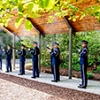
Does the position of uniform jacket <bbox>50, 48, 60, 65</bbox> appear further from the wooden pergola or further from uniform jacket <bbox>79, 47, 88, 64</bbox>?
uniform jacket <bbox>79, 47, 88, 64</bbox>

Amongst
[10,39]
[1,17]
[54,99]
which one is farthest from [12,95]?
[10,39]

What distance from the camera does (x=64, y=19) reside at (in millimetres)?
6477

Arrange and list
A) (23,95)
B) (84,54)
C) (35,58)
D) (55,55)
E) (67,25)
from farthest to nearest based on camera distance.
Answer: (35,58)
(67,25)
(55,55)
(84,54)
(23,95)

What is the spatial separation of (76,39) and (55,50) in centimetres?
430

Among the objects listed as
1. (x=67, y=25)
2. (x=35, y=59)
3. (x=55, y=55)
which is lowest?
(x=35, y=59)

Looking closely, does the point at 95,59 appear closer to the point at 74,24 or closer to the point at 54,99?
the point at 74,24

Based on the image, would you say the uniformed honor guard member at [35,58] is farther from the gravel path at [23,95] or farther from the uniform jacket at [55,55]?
the gravel path at [23,95]

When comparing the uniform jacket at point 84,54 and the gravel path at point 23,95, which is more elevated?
the uniform jacket at point 84,54

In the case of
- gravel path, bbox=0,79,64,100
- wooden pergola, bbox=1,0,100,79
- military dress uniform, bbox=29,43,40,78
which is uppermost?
wooden pergola, bbox=1,0,100,79

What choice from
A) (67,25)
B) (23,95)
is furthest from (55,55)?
(23,95)

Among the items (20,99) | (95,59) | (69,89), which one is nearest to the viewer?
(20,99)

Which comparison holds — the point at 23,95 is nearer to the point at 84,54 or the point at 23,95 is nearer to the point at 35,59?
the point at 84,54

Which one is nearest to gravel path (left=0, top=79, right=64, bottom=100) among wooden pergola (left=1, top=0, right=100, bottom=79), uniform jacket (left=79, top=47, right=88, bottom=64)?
uniform jacket (left=79, top=47, right=88, bottom=64)

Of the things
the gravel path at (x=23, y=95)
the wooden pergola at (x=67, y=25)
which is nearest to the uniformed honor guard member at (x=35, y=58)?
the wooden pergola at (x=67, y=25)
